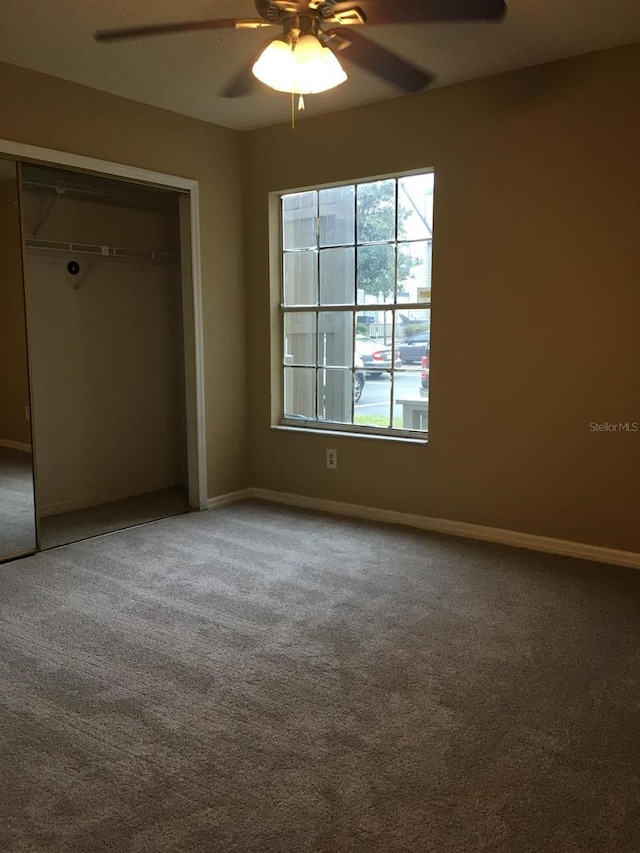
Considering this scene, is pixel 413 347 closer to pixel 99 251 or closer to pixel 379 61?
pixel 379 61

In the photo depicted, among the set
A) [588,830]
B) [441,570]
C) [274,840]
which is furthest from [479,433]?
[274,840]

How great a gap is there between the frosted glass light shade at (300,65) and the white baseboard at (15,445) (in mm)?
2265

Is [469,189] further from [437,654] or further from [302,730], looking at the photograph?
[302,730]

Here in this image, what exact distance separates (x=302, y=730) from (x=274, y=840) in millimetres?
434

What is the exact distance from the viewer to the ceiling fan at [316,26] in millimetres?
2215

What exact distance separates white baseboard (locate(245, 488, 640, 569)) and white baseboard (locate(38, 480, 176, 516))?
835 mm

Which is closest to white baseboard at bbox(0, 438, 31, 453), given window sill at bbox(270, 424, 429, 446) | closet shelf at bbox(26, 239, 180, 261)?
closet shelf at bbox(26, 239, 180, 261)

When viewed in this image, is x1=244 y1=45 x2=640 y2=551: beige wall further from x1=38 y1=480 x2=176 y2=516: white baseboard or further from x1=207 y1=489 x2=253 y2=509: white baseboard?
x1=38 y1=480 x2=176 y2=516: white baseboard

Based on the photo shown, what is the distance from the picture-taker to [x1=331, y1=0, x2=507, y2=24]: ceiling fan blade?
8.19 ft

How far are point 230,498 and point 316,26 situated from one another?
10.0 ft

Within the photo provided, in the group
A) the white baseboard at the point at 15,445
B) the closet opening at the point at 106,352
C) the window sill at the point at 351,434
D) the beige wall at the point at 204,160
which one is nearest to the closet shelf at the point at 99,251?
the closet opening at the point at 106,352

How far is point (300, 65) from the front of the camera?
2.24 meters

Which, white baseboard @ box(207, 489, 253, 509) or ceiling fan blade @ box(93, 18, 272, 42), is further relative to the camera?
white baseboard @ box(207, 489, 253, 509)

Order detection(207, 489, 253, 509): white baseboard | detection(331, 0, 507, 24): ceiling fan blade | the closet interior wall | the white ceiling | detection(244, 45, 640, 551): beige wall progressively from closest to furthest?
detection(331, 0, 507, 24): ceiling fan blade → the white ceiling → detection(244, 45, 640, 551): beige wall → the closet interior wall → detection(207, 489, 253, 509): white baseboard
